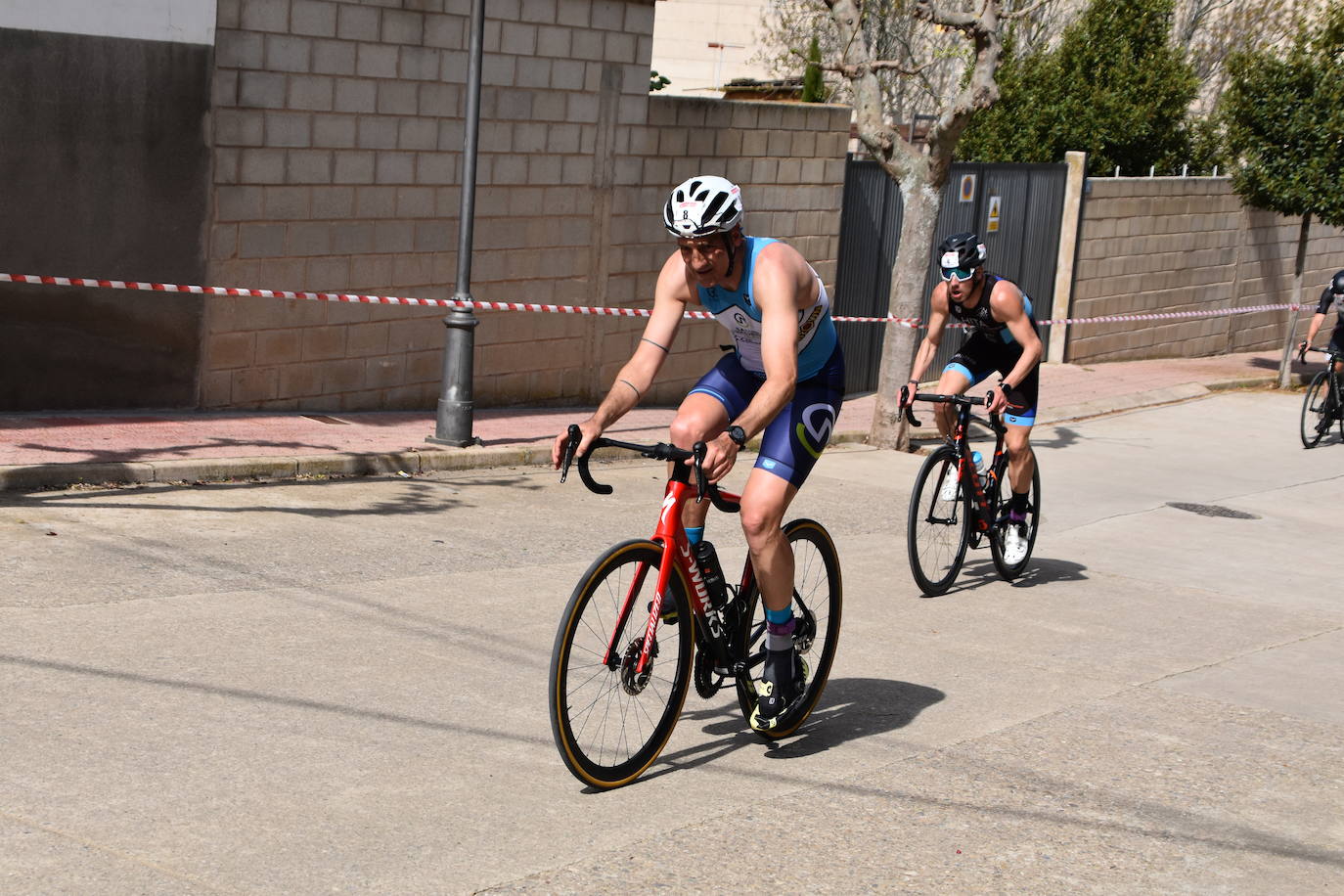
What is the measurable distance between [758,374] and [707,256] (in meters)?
0.68

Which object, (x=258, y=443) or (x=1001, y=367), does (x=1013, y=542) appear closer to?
(x=1001, y=367)

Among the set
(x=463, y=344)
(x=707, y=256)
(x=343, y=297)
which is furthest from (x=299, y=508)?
(x=707, y=256)

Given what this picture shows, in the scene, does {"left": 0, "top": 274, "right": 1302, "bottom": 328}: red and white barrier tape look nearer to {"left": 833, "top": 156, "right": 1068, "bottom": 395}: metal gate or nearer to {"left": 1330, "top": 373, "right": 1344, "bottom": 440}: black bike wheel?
{"left": 833, "top": 156, "right": 1068, "bottom": 395}: metal gate

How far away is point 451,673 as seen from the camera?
21.0 feet

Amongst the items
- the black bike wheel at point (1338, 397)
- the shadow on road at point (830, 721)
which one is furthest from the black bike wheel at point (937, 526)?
the black bike wheel at point (1338, 397)

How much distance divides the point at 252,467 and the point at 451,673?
4259 millimetres

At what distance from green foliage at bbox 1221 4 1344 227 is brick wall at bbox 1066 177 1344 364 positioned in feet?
4.48

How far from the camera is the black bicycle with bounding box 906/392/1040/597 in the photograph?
8727 millimetres

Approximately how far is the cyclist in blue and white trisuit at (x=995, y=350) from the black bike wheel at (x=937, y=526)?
10.4 inches

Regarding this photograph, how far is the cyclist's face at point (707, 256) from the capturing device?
5.40 meters

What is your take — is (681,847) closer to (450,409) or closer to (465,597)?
(465,597)

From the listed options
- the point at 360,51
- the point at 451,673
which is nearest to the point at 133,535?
the point at 451,673

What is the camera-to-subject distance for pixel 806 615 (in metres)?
6.03

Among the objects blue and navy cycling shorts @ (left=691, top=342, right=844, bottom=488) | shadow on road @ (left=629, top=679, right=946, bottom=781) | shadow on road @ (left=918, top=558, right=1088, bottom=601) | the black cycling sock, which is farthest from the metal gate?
the black cycling sock
